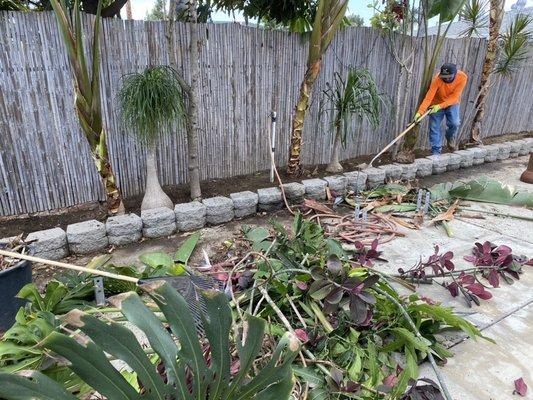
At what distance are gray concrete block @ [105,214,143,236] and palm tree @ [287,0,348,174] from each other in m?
2.17

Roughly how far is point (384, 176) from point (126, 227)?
3.15 m

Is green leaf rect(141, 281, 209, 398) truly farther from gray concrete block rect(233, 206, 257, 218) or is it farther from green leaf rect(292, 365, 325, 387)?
gray concrete block rect(233, 206, 257, 218)

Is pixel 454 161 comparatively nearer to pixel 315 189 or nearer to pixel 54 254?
pixel 315 189

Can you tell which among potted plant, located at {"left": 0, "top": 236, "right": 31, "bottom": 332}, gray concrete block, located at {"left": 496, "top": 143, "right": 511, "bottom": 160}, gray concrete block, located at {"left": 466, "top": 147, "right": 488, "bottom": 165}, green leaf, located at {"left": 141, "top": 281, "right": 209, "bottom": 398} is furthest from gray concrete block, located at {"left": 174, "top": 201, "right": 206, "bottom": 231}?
gray concrete block, located at {"left": 496, "top": 143, "right": 511, "bottom": 160}

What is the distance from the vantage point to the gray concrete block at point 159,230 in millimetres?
3297

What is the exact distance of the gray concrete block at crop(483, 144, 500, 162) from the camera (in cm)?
620

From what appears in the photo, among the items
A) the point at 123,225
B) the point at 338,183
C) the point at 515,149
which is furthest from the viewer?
the point at 515,149

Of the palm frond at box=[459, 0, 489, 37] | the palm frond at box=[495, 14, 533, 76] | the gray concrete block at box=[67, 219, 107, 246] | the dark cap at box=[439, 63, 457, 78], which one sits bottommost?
the gray concrete block at box=[67, 219, 107, 246]

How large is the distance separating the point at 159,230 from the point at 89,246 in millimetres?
572

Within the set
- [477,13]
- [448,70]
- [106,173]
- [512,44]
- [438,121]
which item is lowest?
[106,173]

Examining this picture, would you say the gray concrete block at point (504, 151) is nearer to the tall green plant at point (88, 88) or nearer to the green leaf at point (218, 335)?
→ the tall green plant at point (88, 88)

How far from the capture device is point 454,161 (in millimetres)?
5664

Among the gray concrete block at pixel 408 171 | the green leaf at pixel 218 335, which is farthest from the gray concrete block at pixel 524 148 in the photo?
the green leaf at pixel 218 335

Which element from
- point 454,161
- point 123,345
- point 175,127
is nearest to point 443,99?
point 454,161
